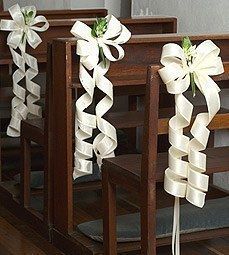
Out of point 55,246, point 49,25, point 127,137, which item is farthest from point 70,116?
point 127,137

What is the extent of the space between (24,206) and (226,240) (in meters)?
1.21

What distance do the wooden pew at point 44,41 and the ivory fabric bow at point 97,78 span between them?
1.80ft

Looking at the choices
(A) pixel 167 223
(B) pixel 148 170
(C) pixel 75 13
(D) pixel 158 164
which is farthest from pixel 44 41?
(B) pixel 148 170

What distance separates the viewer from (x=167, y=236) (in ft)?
13.8

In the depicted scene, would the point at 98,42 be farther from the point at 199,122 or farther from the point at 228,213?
the point at 228,213

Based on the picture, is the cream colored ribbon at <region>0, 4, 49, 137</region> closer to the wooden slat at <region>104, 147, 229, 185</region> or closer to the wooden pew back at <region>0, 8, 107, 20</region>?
the wooden pew back at <region>0, 8, 107, 20</region>

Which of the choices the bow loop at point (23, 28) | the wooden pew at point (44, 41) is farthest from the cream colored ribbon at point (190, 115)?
the bow loop at point (23, 28)

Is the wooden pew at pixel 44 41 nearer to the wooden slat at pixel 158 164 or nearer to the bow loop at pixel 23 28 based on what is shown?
the bow loop at pixel 23 28

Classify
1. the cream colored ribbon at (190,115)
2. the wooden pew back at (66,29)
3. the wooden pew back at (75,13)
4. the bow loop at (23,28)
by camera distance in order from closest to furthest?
the cream colored ribbon at (190,115)
the bow loop at (23,28)
the wooden pew back at (66,29)
the wooden pew back at (75,13)

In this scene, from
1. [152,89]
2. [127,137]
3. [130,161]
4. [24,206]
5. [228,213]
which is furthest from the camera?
[127,137]

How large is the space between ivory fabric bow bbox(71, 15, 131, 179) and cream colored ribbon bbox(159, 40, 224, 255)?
0.68m

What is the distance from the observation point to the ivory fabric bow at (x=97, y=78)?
4246 mm

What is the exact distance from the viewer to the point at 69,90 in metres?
4.36

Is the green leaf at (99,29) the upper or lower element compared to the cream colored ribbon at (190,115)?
upper
